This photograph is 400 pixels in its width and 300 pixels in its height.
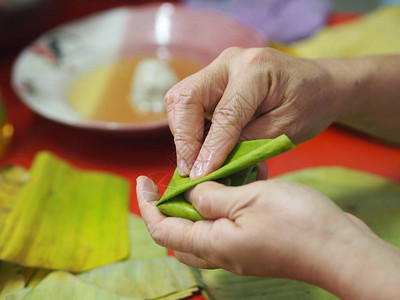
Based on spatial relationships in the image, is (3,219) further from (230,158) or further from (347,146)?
(347,146)

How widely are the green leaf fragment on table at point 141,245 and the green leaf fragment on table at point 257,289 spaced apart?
134mm

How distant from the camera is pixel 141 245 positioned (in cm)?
88

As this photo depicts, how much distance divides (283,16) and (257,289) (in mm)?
1168

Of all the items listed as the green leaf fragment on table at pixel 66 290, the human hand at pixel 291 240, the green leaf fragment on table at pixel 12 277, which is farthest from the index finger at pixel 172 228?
the green leaf fragment on table at pixel 12 277

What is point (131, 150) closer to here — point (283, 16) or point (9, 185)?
point (9, 185)

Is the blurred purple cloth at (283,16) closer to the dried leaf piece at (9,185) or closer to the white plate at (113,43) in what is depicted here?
the white plate at (113,43)

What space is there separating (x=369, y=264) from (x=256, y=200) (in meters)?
0.15

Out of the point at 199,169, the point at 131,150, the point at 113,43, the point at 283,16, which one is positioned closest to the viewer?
the point at 199,169

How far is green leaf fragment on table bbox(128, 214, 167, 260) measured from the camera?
33.9 inches

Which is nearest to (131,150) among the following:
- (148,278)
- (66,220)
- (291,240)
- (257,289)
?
(66,220)

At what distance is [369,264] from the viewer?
1.60 ft

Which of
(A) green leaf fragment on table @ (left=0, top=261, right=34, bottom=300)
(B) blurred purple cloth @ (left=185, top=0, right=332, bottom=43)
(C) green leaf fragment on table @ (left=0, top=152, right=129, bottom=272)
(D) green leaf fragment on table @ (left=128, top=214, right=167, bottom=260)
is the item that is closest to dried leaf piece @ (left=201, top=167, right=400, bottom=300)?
(D) green leaf fragment on table @ (left=128, top=214, right=167, bottom=260)

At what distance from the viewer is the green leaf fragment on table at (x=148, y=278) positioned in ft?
2.49

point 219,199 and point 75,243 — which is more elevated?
point 219,199
